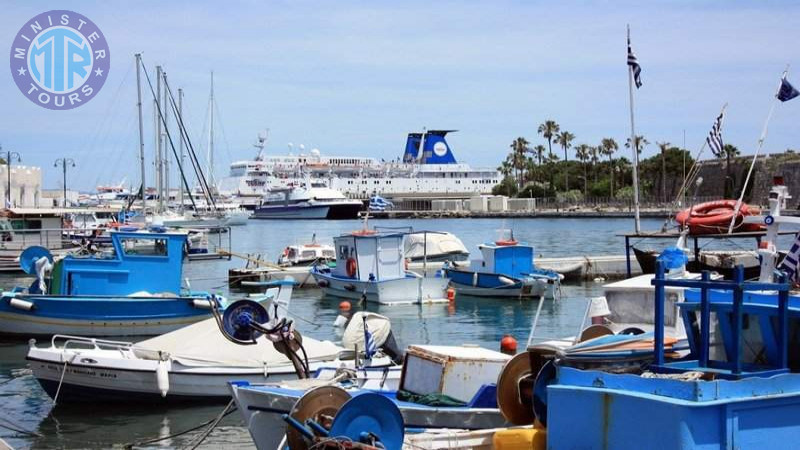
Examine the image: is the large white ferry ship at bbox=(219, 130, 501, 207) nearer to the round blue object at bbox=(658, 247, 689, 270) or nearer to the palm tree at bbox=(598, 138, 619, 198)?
the palm tree at bbox=(598, 138, 619, 198)

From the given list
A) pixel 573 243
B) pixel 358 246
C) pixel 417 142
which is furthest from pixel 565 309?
pixel 417 142

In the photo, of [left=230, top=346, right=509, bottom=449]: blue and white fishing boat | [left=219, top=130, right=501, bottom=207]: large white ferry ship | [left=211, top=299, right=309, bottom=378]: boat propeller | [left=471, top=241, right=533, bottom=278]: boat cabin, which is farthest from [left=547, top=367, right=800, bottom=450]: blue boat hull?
[left=219, top=130, right=501, bottom=207]: large white ferry ship

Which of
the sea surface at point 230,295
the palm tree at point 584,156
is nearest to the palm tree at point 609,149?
the palm tree at point 584,156

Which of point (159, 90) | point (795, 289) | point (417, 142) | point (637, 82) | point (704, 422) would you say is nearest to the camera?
point (704, 422)

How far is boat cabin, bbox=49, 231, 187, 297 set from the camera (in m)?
24.8

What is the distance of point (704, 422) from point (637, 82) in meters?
21.6

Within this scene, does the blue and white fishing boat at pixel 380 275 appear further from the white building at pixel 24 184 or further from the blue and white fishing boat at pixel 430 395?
the white building at pixel 24 184

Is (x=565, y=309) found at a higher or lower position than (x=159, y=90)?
lower

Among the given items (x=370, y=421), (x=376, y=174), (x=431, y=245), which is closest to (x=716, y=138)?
(x=370, y=421)

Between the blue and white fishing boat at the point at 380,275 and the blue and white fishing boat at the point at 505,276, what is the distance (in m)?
2.18

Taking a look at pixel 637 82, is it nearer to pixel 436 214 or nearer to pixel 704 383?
pixel 704 383

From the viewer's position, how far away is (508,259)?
36.8 metres

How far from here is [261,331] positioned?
1386 cm

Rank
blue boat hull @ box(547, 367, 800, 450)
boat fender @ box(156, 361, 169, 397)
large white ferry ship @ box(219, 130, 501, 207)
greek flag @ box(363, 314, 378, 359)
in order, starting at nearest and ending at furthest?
1. blue boat hull @ box(547, 367, 800, 450)
2. greek flag @ box(363, 314, 378, 359)
3. boat fender @ box(156, 361, 169, 397)
4. large white ferry ship @ box(219, 130, 501, 207)
